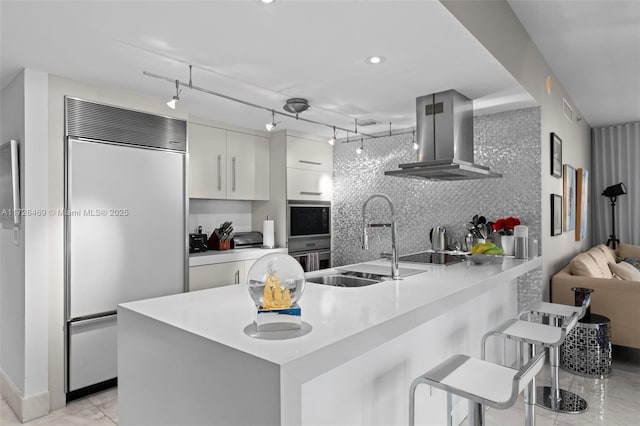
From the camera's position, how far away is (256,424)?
3.40 ft

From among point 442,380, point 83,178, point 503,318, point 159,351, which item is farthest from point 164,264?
point 503,318

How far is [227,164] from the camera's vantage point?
4125 mm

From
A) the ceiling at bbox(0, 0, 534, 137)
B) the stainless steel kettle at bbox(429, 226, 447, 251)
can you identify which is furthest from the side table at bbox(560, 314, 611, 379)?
the ceiling at bbox(0, 0, 534, 137)

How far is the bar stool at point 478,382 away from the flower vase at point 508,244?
1.79m

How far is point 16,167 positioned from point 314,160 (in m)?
2.91

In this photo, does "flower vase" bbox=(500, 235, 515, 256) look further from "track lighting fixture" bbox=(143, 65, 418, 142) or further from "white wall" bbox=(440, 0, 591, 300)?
"track lighting fixture" bbox=(143, 65, 418, 142)

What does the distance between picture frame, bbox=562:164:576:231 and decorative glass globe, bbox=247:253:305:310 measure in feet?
12.4

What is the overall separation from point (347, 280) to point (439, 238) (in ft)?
5.99

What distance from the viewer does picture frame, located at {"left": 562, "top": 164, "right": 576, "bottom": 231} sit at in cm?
412

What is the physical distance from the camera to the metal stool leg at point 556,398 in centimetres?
262

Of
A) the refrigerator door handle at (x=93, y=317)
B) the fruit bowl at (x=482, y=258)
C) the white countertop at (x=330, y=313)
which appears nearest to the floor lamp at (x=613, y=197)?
the fruit bowl at (x=482, y=258)

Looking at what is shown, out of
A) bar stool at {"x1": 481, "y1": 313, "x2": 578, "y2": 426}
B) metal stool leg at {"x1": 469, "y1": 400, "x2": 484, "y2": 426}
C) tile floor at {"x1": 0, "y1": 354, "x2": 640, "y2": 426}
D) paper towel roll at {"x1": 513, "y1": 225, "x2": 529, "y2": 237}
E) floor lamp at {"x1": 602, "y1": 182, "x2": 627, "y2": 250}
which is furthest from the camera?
floor lamp at {"x1": 602, "y1": 182, "x2": 627, "y2": 250}

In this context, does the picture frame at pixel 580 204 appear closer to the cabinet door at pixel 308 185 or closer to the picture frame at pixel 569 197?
the picture frame at pixel 569 197

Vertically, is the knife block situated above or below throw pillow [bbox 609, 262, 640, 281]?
above
